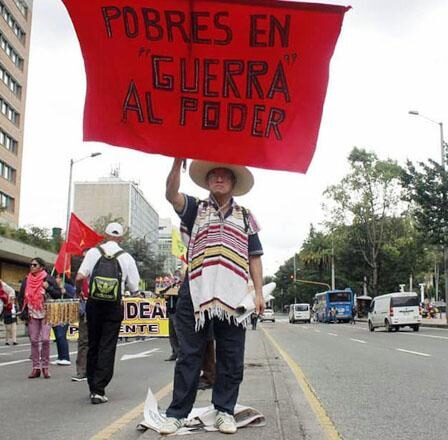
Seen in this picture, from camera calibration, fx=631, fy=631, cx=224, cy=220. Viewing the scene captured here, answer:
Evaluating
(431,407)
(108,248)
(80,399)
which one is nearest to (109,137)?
(108,248)

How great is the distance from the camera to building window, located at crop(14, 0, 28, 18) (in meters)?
55.7

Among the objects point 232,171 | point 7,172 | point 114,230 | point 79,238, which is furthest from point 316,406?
point 7,172

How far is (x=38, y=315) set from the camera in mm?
9031

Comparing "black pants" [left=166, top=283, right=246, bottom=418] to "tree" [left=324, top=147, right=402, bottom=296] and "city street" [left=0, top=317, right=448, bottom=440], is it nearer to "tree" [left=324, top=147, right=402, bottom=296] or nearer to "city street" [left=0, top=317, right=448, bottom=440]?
"city street" [left=0, top=317, right=448, bottom=440]

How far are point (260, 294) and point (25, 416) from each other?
278 cm

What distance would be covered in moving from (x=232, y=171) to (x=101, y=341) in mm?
2794

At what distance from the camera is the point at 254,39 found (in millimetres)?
4211

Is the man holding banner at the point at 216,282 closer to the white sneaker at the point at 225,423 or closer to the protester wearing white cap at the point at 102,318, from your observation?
the white sneaker at the point at 225,423

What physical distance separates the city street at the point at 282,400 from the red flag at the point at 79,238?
3747 millimetres

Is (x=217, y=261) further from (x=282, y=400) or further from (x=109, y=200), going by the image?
(x=109, y=200)

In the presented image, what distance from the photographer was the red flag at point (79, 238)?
47.2ft

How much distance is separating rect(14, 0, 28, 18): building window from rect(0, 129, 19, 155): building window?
39.9 ft

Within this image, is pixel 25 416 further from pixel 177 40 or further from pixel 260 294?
pixel 177 40

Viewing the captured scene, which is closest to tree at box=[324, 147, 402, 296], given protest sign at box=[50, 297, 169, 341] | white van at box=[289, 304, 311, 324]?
white van at box=[289, 304, 311, 324]
